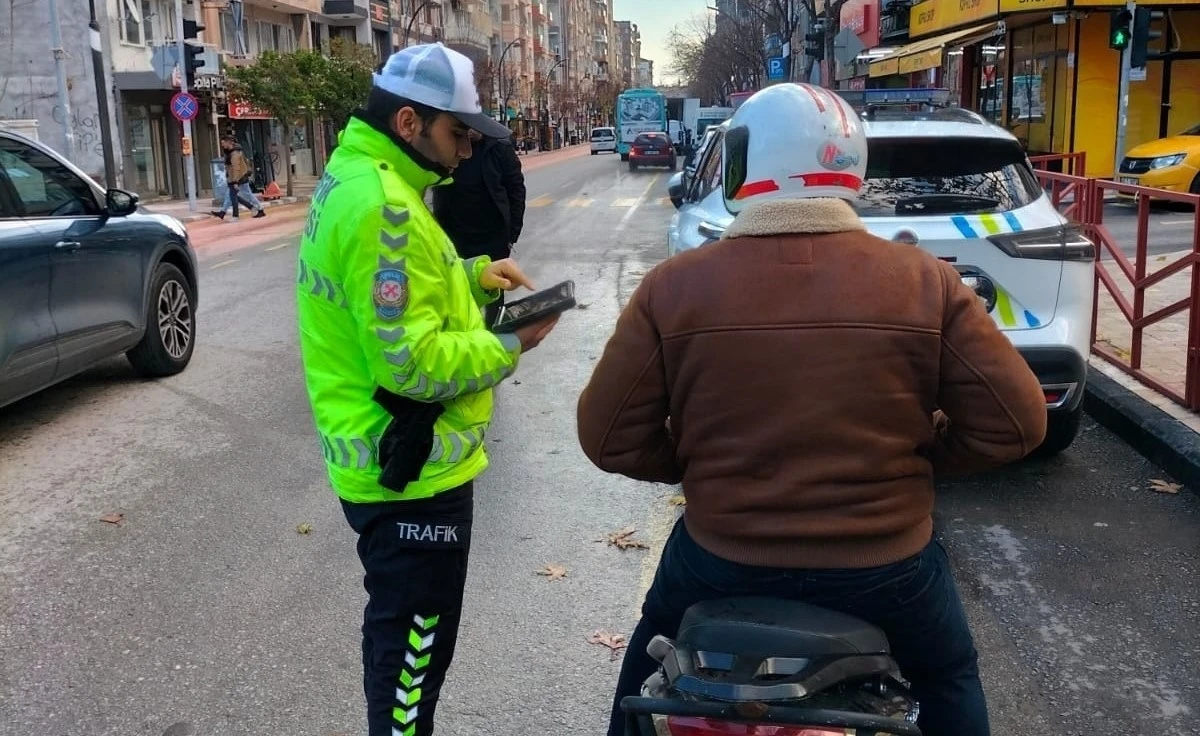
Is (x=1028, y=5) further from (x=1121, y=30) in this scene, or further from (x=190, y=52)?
(x=190, y=52)

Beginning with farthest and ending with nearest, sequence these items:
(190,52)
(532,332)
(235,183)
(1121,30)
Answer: (190,52) < (235,183) < (1121,30) < (532,332)

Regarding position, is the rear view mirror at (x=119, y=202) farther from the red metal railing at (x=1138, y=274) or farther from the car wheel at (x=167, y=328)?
the red metal railing at (x=1138, y=274)

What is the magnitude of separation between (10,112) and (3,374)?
26812 millimetres

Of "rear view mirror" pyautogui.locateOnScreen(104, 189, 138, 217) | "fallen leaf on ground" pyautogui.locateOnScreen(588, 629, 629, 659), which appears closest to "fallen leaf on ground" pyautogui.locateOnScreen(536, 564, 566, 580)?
"fallen leaf on ground" pyautogui.locateOnScreen(588, 629, 629, 659)

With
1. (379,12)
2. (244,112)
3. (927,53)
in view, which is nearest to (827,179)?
(927,53)

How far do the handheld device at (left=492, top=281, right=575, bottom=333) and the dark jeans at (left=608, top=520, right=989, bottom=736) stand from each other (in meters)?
0.64

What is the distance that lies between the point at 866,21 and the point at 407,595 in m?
43.3

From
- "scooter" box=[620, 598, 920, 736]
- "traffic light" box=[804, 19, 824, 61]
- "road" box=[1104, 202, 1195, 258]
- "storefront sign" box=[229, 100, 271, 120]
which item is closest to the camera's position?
"scooter" box=[620, 598, 920, 736]

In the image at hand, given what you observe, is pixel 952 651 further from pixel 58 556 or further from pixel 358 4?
pixel 358 4

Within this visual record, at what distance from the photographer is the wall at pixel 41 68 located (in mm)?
28953

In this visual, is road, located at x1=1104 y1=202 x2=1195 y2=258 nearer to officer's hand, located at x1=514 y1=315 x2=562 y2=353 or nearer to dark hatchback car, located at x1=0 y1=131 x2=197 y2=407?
officer's hand, located at x1=514 y1=315 x2=562 y2=353

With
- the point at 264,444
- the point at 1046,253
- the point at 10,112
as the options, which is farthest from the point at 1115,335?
the point at 10,112

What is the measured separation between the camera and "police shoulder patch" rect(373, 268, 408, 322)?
2.31m

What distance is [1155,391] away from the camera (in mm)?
6734
